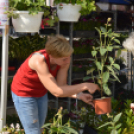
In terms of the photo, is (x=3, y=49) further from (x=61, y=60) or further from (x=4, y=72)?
(x=61, y=60)

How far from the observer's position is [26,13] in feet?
8.07

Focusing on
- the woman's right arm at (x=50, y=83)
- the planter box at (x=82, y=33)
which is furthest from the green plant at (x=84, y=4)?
the woman's right arm at (x=50, y=83)

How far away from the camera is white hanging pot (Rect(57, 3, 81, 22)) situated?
2727 millimetres

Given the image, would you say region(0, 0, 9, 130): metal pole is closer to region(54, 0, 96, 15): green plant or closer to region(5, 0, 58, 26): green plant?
region(5, 0, 58, 26): green plant

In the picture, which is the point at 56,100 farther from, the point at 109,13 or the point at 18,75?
the point at 109,13

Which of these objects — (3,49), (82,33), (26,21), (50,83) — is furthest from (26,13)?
(82,33)

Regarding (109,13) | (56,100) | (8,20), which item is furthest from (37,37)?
(109,13)

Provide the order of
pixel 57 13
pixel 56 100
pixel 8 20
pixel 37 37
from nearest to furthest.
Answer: pixel 8 20, pixel 57 13, pixel 37 37, pixel 56 100

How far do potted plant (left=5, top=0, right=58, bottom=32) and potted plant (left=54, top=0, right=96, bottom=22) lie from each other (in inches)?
10.8

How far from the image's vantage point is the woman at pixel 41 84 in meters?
1.91

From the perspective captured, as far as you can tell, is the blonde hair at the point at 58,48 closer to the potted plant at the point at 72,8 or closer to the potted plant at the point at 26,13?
the potted plant at the point at 26,13

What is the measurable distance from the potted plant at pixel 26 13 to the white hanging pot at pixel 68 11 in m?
0.27

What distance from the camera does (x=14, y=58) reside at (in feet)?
9.51

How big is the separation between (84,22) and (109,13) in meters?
0.69
